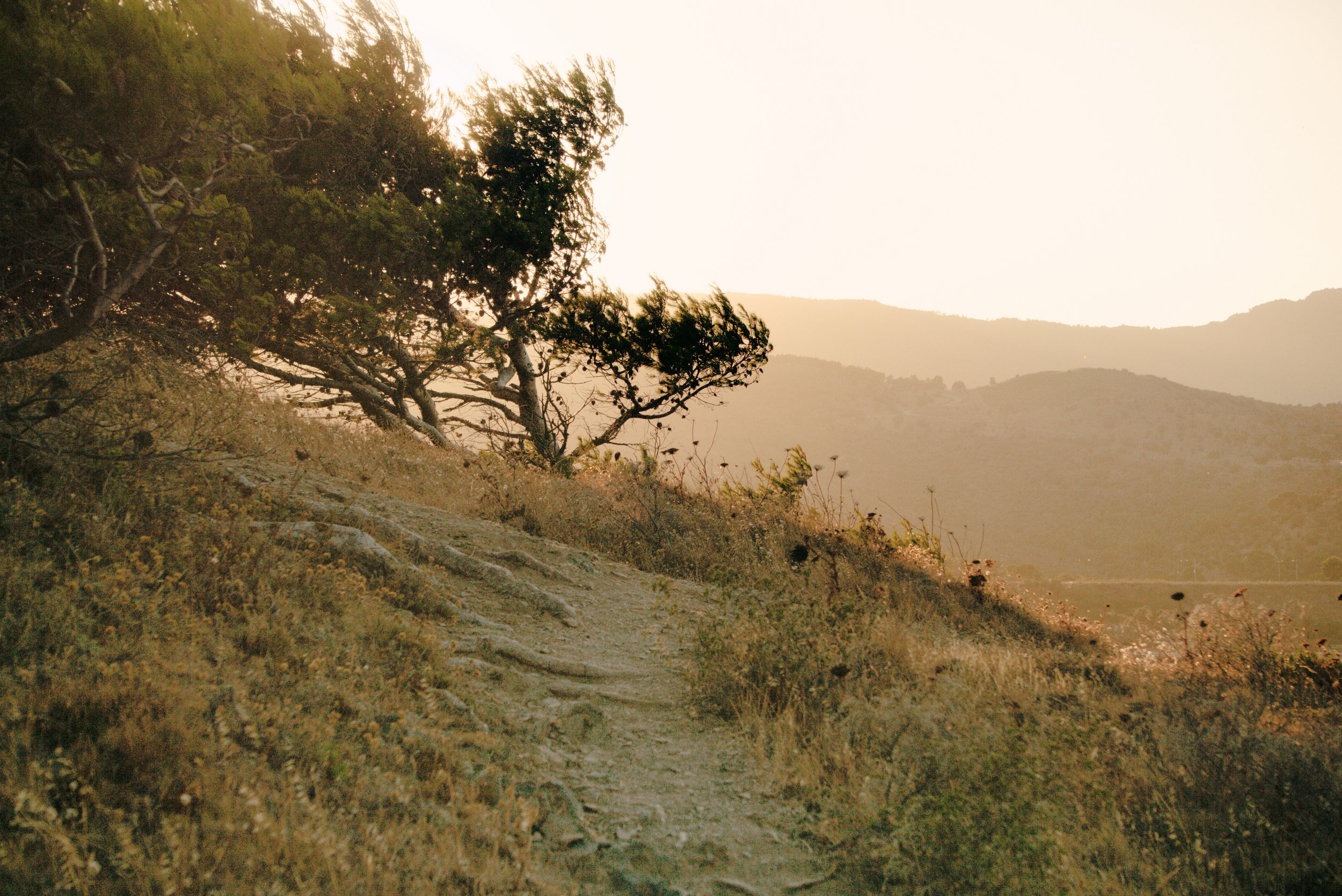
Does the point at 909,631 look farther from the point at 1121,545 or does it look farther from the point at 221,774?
the point at 1121,545

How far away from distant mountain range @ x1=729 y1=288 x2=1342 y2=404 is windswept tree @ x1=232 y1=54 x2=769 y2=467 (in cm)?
14195

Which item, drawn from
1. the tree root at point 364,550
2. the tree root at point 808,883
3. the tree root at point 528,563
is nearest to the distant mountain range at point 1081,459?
the tree root at point 528,563

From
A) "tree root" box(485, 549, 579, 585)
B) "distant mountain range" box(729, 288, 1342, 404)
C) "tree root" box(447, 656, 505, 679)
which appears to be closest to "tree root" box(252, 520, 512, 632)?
"tree root" box(447, 656, 505, 679)

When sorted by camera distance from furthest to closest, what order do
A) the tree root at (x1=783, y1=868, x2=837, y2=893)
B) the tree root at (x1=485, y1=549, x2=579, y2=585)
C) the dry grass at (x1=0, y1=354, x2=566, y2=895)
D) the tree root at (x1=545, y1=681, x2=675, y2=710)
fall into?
the tree root at (x1=485, y1=549, x2=579, y2=585) < the tree root at (x1=545, y1=681, x2=675, y2=710) < the tree root at (x1=783, y1=868, x2=837, y2=893) < the dry grass at (x1=0, y1=354, x2=566, y2=895)

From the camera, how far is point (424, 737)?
3281mm

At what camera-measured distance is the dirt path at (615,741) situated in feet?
9.66

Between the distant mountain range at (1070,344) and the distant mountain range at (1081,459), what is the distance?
4224 centimetres

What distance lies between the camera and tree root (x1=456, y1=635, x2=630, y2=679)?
15.7ft

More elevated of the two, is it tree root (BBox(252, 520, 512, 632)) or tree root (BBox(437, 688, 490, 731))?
tree root (BBox(252, 520, 512, 632))

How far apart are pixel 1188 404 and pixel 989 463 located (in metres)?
31.0

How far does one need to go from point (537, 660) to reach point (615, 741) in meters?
1.05

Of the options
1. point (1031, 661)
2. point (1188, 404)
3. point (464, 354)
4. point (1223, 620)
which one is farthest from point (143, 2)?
point (1188, 404)

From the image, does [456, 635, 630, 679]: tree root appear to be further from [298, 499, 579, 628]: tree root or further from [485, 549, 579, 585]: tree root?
[485, 549, 579, 585]: tree root

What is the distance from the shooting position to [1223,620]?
21.6 feet
